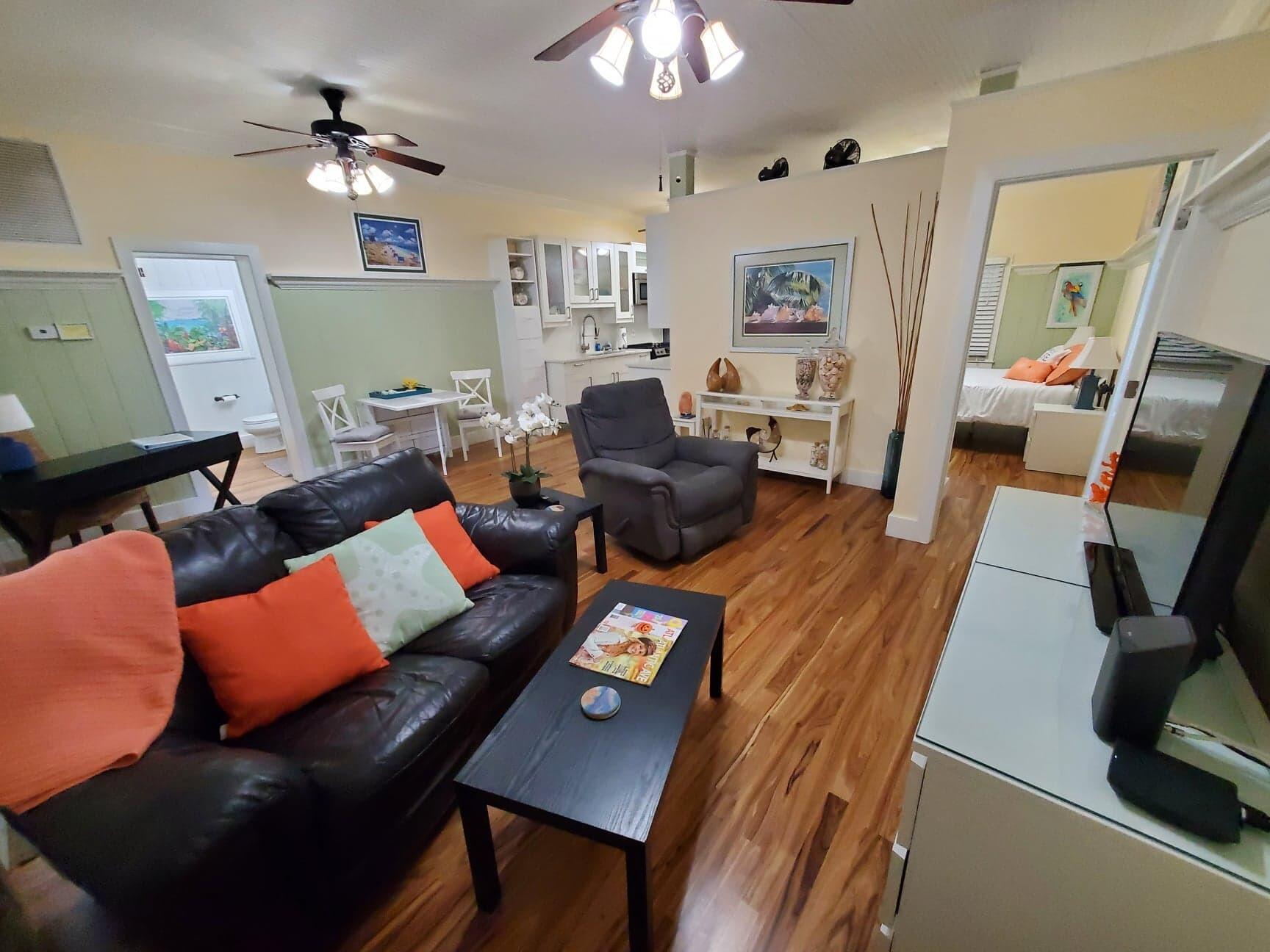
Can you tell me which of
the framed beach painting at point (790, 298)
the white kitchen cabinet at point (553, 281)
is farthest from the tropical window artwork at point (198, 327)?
the framed beach painting at point (790, 298)

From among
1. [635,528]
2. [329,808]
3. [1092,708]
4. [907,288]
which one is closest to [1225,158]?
[907,288]

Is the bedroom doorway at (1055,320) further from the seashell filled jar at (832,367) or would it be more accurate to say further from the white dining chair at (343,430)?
the white dining chair at (343,430)

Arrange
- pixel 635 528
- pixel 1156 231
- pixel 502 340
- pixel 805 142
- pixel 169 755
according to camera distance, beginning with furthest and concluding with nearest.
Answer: pixel 502 340
pixel 805 142
pixel 1156 231
pixel 635 528
pixel 169 755

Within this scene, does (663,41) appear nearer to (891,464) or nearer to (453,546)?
(453,546)

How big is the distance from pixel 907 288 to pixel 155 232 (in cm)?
507

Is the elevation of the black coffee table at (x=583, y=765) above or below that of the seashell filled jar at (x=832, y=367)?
below

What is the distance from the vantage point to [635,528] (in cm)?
261

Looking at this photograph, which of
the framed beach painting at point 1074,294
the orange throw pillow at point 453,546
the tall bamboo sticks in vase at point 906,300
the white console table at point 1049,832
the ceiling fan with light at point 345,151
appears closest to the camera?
the white console table at point 1049,832

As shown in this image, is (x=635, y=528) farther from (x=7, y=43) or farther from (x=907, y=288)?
(x=7, y=43)

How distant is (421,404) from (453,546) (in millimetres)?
2816

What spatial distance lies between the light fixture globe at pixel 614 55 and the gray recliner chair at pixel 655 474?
1.52 metres

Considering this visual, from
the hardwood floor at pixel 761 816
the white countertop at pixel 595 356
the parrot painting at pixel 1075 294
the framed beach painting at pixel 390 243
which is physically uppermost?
the framed beach painting at pixel 390 243

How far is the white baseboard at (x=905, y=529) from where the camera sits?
2.80m

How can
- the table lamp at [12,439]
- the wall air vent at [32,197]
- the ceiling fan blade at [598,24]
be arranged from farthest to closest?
the wall air vent at [32,197] < the table lamp at [12,439] < the ceiling fan blade at [598,24]
